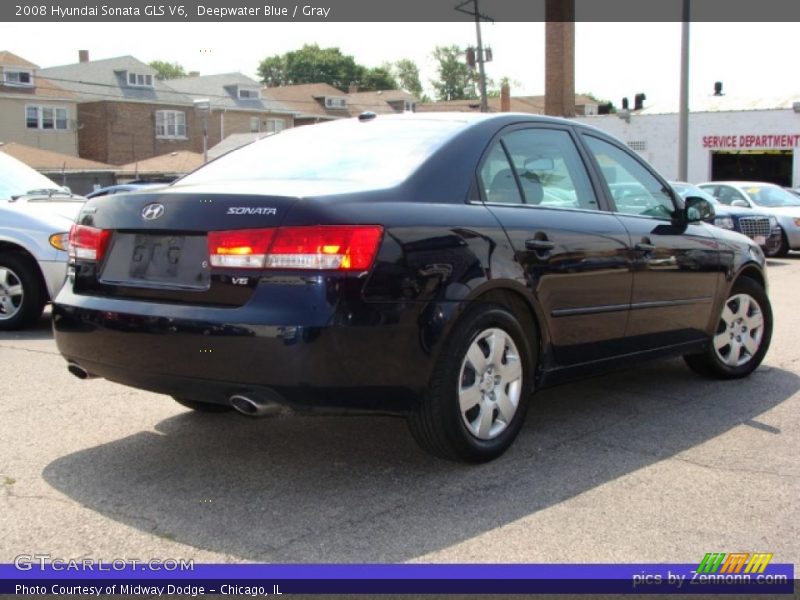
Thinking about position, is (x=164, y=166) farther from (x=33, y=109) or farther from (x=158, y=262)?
(x=158, y=262)

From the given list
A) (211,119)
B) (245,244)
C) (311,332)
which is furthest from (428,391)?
(211,119)

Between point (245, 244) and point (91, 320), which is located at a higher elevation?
point (245, 244)

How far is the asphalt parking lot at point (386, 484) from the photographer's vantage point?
3.39 meters

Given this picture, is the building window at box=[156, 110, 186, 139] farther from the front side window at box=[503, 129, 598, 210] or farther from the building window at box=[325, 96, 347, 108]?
the front side window at box=[503, 129, 598, 210]

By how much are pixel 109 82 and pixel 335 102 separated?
21.4 metres

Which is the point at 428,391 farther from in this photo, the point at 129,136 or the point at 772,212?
the point at 129,136

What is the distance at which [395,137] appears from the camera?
14.8 ft

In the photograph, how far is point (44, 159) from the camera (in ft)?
151

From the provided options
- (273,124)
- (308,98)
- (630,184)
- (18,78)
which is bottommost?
(630,184)

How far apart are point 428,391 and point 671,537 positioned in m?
1.11

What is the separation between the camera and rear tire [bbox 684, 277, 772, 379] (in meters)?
6.16

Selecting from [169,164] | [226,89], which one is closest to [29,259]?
[169,164]

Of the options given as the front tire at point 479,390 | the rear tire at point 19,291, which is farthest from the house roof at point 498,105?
the front tire at point 479,390

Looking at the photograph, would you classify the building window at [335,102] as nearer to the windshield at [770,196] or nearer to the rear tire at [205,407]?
the windshield at [770,196]
